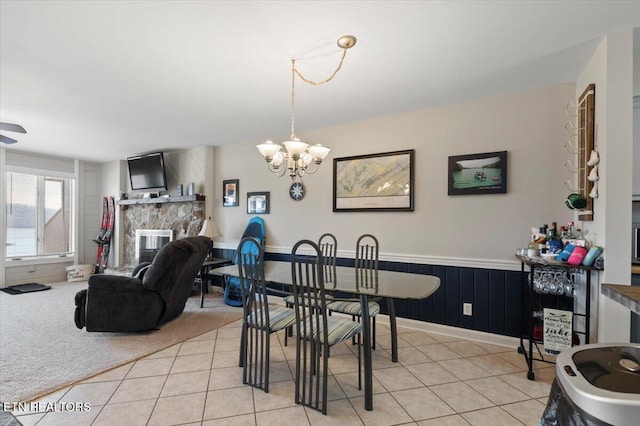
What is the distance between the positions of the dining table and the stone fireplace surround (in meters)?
2.82

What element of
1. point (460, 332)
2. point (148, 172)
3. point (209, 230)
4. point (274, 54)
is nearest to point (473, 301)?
point (460, 332)

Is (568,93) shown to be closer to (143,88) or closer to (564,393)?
(564,393)

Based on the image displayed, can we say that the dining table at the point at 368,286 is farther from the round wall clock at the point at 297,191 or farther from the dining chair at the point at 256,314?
the round wall clock at the point at 297,191

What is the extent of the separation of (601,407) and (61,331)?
14.0 ft

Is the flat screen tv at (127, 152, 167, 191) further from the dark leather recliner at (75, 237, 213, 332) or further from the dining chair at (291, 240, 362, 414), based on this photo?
the dining chair at (291, 240, 362, 414)

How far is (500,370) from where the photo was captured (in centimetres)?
240

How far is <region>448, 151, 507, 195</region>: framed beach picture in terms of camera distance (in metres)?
2.88

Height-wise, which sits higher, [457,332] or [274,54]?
[274,54]

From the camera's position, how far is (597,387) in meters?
0.79

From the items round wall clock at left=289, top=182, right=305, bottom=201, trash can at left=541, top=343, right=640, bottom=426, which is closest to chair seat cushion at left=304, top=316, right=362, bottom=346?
trash can at left=541, top=343, right=640, bottom=426

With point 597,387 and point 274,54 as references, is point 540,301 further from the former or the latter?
point 274,54

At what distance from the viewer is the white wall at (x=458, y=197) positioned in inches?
107

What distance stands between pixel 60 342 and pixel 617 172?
4763 millimetres

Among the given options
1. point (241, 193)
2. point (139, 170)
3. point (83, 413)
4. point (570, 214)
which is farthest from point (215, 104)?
point (570, 214)
